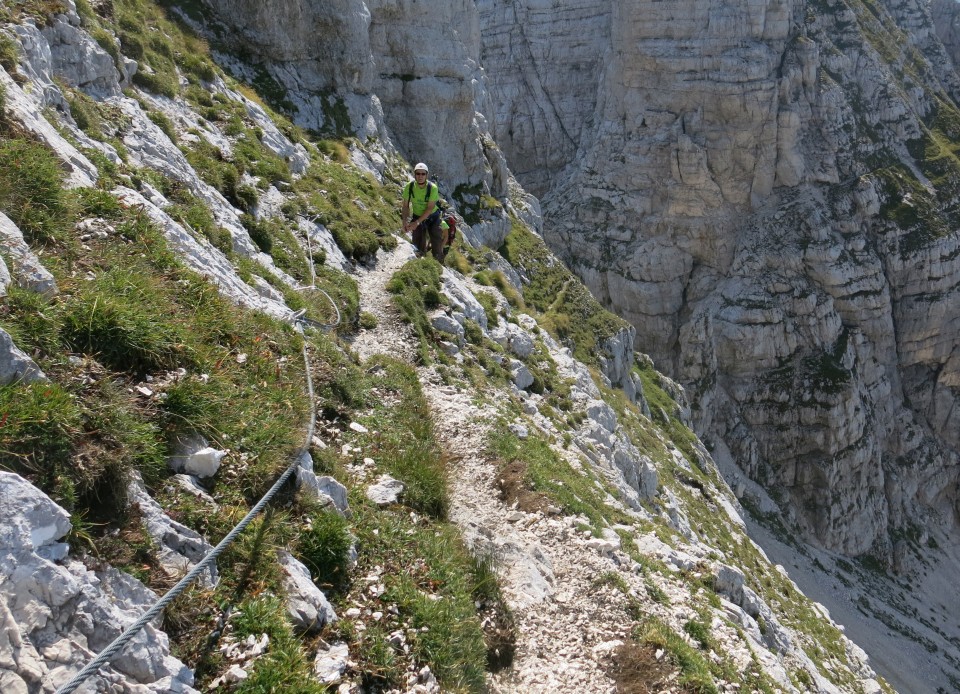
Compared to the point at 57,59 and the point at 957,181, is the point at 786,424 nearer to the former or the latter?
the point at 957,181

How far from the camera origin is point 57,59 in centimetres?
1216

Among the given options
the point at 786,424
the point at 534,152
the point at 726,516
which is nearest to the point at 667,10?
the point at 534,152

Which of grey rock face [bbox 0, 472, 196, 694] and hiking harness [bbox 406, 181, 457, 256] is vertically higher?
hiking harness [bbox 406, 181, 457, 256]

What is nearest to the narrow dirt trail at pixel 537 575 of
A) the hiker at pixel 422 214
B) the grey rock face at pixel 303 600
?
the grey rock face at pixel 303 600

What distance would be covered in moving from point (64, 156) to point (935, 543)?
77.8 meters

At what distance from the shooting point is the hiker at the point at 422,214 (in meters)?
18.4

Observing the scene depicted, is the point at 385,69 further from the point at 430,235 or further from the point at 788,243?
the point at 788,243

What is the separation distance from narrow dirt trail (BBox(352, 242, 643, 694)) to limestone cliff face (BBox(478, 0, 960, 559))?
177ft

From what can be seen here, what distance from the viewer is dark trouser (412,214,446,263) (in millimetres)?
19750

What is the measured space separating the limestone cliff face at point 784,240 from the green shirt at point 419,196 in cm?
4828

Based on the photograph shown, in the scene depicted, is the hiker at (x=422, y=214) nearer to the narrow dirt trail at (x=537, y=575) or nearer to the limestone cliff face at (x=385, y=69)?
the narrow dirt trail at (x=537, y=575)

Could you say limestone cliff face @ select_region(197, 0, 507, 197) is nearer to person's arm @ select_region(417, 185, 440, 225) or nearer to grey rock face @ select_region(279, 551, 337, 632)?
person's arm @ select_region(417, 185, 440, 225)

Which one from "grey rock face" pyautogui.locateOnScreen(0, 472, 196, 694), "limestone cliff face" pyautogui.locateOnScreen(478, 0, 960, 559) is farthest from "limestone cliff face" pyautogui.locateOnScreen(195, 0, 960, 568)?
"grey rock face" pyautogui.locateOnScreen(0, 472, 196, 694)

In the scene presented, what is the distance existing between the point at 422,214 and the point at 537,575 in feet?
41.3
